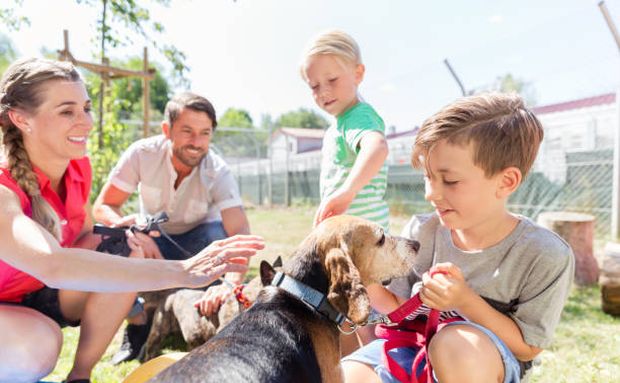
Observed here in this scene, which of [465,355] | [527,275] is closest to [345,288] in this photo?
[465,355]

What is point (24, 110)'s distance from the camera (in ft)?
9.65

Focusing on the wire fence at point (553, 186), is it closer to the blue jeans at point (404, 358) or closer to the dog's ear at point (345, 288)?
the blue jeans at point (404, 358)

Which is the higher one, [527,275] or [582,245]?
[527,275]

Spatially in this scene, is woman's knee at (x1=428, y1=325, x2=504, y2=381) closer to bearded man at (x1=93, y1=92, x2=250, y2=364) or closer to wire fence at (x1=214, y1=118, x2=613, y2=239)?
wire fence at (x1=214, y1=118, x2=613, y2=239)

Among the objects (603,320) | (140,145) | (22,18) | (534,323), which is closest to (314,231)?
(534,323)

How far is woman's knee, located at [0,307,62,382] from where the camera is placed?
8.71 ft

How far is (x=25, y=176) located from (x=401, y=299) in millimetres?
2490

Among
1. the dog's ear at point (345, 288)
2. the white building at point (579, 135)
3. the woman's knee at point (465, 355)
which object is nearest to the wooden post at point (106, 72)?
the dog's ear at point (345, 288)

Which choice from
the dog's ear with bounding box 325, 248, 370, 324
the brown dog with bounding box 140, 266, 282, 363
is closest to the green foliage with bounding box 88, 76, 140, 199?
the brown dog with bounding box 140, 266, 282, 363

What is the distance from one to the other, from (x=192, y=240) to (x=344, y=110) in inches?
94.2

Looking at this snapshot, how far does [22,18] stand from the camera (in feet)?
28.6

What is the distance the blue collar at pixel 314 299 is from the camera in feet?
7.97

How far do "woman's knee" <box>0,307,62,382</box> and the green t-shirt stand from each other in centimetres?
226

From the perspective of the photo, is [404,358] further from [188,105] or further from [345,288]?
[188,105]
